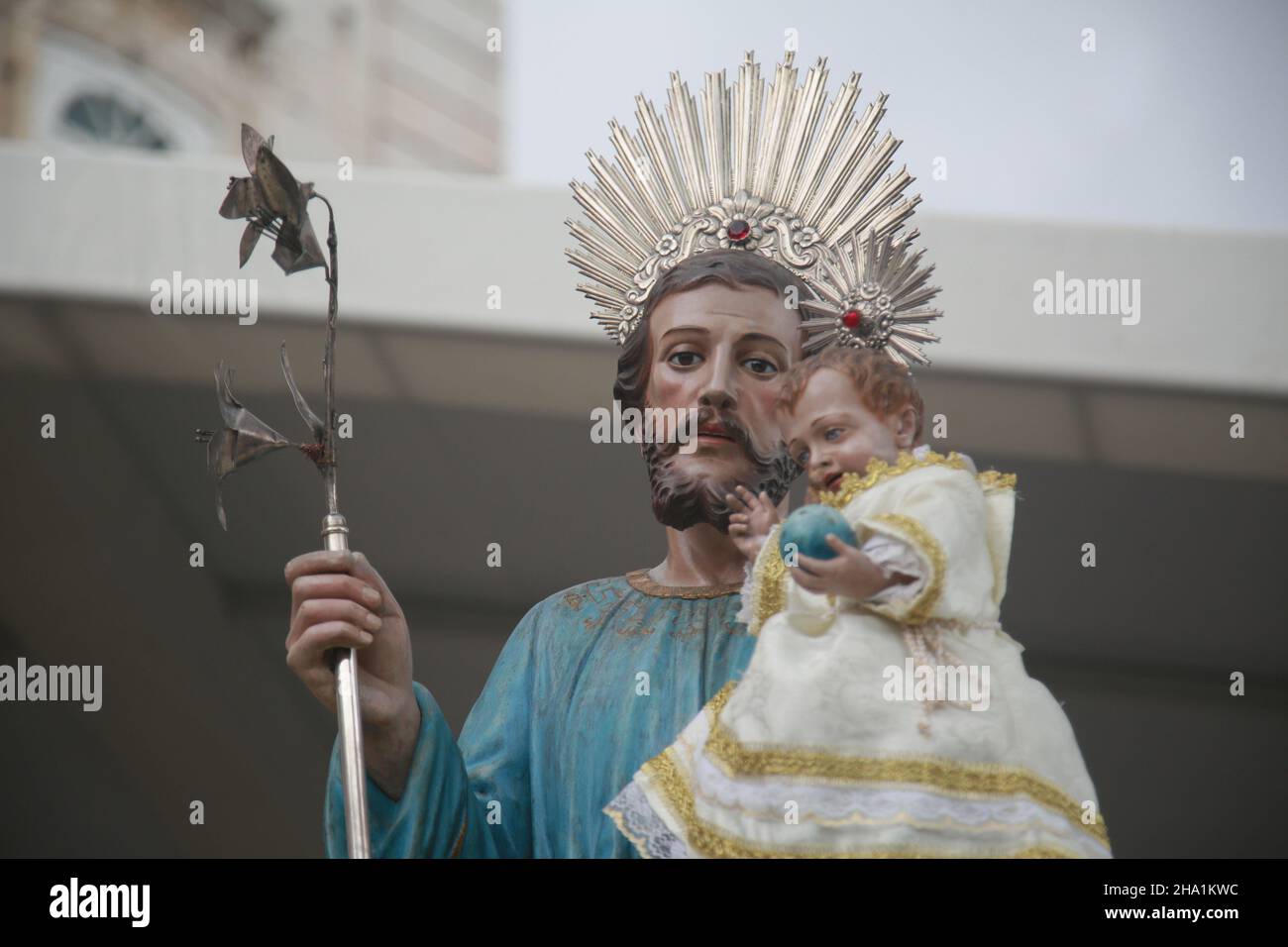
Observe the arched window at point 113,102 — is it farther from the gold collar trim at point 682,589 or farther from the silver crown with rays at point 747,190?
the gold collar trim at point 682,589

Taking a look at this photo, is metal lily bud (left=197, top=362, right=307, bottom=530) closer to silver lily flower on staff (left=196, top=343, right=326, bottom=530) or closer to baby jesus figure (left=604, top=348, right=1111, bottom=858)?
silver lily flower on staff (left=196, top=343, right=326, bottom=530)

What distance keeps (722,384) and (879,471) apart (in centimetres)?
71

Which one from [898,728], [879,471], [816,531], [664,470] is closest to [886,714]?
[898,728]

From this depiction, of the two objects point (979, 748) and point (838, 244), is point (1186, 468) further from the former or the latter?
point (979, 748)

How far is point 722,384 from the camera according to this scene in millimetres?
5238

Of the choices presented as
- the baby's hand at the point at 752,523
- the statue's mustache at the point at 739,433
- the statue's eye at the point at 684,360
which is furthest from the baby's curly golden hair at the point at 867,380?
the statue's eye at the point at 684,360

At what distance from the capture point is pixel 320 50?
45.0ft

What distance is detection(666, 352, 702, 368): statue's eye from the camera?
17.5 feet

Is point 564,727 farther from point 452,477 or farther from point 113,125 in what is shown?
point 113,125

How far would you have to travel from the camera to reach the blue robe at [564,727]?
4.85 metres

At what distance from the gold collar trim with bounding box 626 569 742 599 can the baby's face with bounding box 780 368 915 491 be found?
53 cm

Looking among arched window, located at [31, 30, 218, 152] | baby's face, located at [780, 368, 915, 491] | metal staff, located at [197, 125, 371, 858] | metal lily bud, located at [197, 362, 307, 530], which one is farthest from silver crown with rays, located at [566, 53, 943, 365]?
arched window, located at [31, 30, 218, 152]
